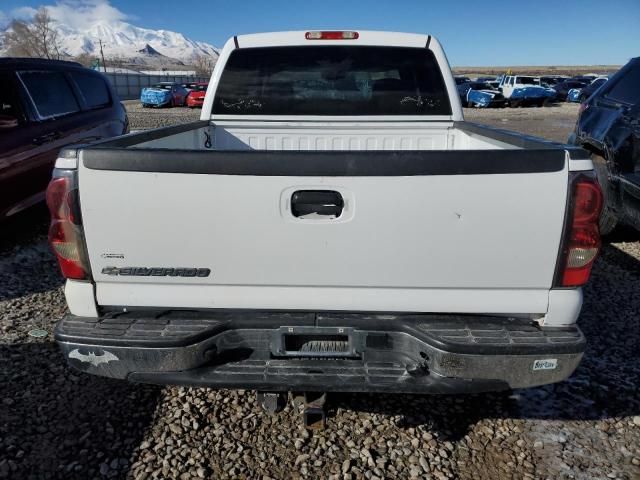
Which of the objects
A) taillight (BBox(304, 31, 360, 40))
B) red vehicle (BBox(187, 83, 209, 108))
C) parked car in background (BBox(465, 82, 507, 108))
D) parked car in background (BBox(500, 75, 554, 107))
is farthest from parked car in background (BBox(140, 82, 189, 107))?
taillight (BBox(304, 31, 360, 40))

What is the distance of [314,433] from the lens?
274 cm

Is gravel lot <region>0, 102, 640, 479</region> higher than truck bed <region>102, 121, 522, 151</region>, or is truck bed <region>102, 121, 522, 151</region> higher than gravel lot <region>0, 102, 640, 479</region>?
truck bed <region>102, 121, 522, 151</region>

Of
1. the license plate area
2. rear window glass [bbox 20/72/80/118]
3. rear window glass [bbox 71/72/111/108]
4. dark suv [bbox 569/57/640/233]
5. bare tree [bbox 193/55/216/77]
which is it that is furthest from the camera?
bare tree [bbox 193/55/216/77]

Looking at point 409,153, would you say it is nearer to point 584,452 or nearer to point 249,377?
point 249,377

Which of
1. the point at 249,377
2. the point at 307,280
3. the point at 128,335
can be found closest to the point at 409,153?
the point at 307,280

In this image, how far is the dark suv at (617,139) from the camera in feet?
15.6

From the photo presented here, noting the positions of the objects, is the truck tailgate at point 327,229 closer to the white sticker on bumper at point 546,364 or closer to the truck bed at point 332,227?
the truck bed at point 332,227

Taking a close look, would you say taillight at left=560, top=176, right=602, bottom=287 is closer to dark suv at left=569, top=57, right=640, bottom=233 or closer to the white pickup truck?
the white pickup truck

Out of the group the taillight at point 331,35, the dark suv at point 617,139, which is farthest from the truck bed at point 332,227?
the dark suv at point 617,139

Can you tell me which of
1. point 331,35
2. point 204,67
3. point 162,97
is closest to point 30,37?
point 204,67

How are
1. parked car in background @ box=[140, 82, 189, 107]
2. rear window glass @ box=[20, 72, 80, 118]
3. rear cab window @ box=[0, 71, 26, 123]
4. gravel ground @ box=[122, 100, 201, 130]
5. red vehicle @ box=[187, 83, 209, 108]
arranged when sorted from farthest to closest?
parked car in background @ box=[140, 82, 189, 107] < red vehicle @ box=[187, 83, 209, 108] < gravel ground @ box=[122, 100, 201, 130] < rear window glass @ box=[20, 72, 80, 118] < rear cab window @ box=[0, 71, 26, 123]

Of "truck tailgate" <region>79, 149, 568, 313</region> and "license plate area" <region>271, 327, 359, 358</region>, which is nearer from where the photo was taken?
"truck tailgate" <region>79, 149, 568, 313</region>

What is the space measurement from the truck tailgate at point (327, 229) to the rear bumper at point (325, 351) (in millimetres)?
80

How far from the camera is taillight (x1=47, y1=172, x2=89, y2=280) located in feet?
6.95
